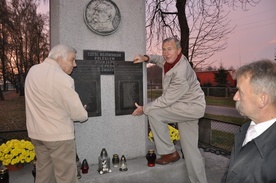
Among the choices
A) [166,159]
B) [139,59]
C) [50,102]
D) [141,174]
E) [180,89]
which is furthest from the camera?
[139,59]

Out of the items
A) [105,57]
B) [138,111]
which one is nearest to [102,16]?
[105,57]

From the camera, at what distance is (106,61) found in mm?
4285

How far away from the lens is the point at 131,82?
454 cm

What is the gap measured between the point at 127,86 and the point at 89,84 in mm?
715

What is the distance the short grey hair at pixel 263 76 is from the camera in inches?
70.1

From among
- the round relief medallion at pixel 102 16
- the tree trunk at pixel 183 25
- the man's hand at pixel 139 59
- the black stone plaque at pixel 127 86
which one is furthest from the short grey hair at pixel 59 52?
the tree trunk at pixel 183 25

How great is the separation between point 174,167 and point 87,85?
2.08m

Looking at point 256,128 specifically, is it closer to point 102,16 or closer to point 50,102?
point 50,102

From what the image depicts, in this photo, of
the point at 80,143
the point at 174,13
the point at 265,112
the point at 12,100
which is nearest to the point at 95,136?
the point at 80,143

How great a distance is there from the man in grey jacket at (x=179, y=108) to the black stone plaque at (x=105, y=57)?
0.89m

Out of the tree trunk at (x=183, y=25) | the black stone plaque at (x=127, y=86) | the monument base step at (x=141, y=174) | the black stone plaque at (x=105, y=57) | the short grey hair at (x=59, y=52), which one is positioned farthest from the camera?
the tree trunk at (x=183, y=25)

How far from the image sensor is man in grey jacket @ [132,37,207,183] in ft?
12.9

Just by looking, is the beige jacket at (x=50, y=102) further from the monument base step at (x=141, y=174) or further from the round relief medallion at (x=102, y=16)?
the round relief medallion at (x=102, y=16)

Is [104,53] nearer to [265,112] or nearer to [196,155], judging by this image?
[196,155]
